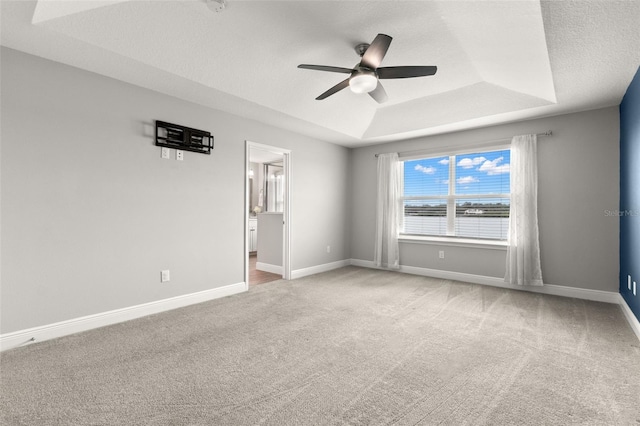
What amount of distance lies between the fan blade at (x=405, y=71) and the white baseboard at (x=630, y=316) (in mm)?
2944

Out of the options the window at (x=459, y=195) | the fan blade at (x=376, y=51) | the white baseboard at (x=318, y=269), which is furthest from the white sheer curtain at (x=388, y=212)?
the fan blade at (x=376, y=51)

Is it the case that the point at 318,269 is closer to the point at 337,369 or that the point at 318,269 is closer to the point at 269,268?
the point at 269,268

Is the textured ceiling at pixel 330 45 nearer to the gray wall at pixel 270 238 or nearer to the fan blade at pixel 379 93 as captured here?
the fan blade at pixel 379 93

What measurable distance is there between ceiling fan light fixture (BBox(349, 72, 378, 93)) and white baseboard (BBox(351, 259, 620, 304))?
11.5ft

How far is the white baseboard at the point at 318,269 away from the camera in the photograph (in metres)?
5.02

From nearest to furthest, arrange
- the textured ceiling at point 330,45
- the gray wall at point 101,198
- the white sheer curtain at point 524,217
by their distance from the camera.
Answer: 1. the textured ceiling at point 330,45
2. the gray wall at point 101,198
3. the white sheer curtain at point 524,217

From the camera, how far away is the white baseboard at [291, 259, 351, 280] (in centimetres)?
502

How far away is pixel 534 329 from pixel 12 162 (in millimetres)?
4840

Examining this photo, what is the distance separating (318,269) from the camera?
5.42 meters

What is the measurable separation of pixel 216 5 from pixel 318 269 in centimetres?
416

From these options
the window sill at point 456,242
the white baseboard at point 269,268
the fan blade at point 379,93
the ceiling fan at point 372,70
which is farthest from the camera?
the white baseboard at point 269,268

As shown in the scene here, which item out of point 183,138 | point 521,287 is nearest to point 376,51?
→ point 183,138

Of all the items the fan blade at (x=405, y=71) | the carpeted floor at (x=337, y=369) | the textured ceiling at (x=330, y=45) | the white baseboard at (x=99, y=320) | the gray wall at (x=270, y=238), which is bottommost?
the carpeted floor at (x=337, y=369)

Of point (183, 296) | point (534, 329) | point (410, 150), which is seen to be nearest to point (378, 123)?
point (410, 150)
